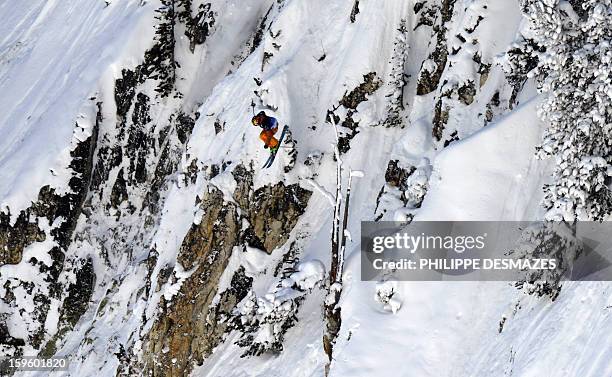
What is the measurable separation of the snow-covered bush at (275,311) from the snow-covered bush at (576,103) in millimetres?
6258

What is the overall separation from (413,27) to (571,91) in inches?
409

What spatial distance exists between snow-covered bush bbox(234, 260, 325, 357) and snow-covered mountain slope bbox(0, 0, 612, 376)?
54 millimetres

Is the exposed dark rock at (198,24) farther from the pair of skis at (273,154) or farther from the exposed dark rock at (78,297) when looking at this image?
the pair of skis at (273,154)

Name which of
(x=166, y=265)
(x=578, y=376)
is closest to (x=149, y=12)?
(x=166, y=265)

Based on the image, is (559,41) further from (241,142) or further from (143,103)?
(143,103)

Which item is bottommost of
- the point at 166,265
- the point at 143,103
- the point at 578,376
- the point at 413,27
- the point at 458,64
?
the point at 578,376

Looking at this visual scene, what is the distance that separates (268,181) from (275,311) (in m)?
4.86

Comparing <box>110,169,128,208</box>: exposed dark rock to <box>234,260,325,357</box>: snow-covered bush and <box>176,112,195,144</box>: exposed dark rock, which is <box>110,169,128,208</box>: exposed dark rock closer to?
<box>176,112,195,144</box>: exposed dark rock

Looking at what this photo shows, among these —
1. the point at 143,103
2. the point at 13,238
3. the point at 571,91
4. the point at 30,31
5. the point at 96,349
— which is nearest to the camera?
the point at 571,91

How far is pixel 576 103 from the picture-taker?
12672 mm

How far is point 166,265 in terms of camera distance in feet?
75.4

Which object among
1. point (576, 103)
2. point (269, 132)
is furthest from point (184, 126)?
point (576, 103)

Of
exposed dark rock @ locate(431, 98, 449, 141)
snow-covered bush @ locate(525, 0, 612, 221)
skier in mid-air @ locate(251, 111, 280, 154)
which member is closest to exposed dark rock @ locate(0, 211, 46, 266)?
skier in mid-air @ locate(251, 111, 280, 154)

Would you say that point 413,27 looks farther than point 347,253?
Yes
